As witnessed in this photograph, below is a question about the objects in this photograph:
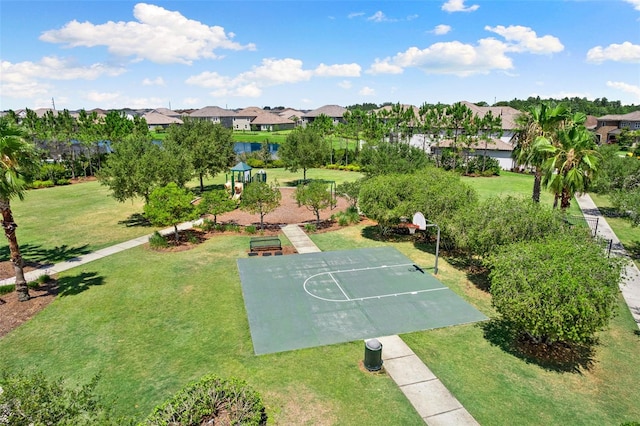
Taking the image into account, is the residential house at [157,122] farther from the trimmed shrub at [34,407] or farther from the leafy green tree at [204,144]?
the trimmed shrub at [34,407]

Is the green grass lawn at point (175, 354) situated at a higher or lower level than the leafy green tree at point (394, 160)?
lower

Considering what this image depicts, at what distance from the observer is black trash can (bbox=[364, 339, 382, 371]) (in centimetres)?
1323

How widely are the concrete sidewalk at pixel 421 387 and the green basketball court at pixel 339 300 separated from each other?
136 centimetres

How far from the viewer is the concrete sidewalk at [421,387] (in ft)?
37.6

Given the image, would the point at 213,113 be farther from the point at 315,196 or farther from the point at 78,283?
the point at 78,283

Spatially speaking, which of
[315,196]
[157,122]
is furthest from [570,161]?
[157,122]

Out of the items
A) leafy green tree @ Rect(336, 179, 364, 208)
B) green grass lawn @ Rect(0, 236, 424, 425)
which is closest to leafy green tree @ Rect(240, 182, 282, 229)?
leafy green tree @ Rect(336, 179, 364, 208)

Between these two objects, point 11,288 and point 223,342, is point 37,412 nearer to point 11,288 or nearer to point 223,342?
point 223,342

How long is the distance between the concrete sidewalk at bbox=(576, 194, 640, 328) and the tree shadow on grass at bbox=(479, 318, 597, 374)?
3.06 m

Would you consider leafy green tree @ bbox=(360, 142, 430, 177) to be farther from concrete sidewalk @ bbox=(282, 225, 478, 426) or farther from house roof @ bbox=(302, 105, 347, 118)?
house roof @ bbox=(302, 105, 347, 118)

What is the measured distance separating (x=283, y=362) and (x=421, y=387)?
4.78 m

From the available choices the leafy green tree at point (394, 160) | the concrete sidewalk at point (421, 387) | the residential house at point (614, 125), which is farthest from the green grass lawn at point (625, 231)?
the residential house at point (614, 125)

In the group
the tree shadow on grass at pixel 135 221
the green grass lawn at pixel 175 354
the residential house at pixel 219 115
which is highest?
the residential house at pixel 219 115

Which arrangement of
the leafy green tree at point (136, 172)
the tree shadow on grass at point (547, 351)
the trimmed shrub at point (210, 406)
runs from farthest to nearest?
the leafy green tree at point (136, 172)
the tree shadow on grass at point (547, 351)
the trimmed shrub at point (210, 406)
